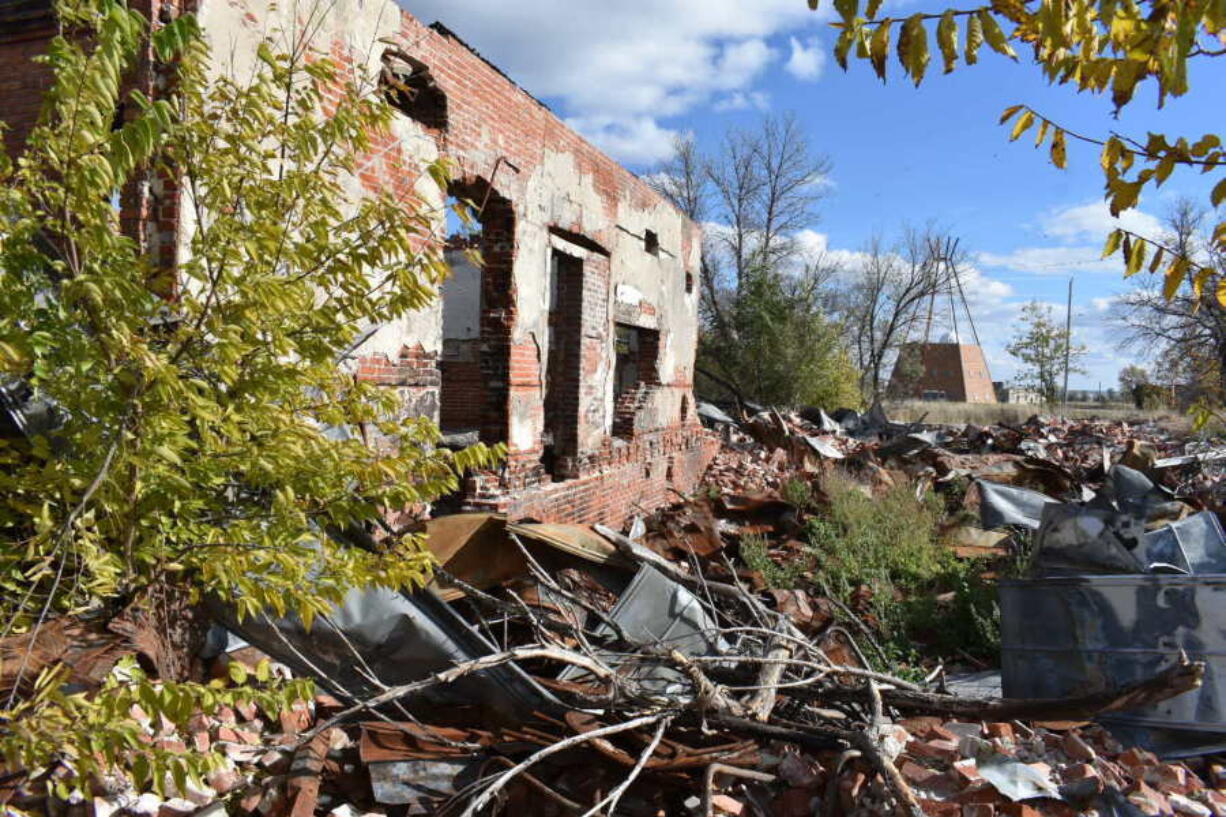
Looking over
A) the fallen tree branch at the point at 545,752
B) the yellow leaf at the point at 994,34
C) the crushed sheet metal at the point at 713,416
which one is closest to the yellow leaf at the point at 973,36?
the yellow leaf at the point at 994,34

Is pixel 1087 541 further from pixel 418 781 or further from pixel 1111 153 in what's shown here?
pixel 418 781

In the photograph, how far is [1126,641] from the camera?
4195 mm

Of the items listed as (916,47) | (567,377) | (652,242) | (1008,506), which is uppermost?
(652,242)

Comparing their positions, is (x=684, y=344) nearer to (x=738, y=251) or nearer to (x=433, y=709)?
(x=433, y=709)

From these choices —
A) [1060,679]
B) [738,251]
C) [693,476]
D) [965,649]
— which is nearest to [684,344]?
[693,476]

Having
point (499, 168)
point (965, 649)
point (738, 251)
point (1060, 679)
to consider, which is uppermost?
point (738, 251)

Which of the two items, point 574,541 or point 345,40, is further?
point 574,541

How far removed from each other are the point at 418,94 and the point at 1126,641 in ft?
18.0

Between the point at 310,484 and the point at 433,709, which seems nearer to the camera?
the point at 310,484

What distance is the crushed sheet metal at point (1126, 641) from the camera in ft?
13.0

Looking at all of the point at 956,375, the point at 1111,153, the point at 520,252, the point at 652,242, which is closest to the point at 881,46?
the point at 1111,153

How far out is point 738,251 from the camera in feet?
116

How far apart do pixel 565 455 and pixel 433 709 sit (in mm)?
4741

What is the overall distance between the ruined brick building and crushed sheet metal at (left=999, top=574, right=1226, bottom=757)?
12.0 ft
